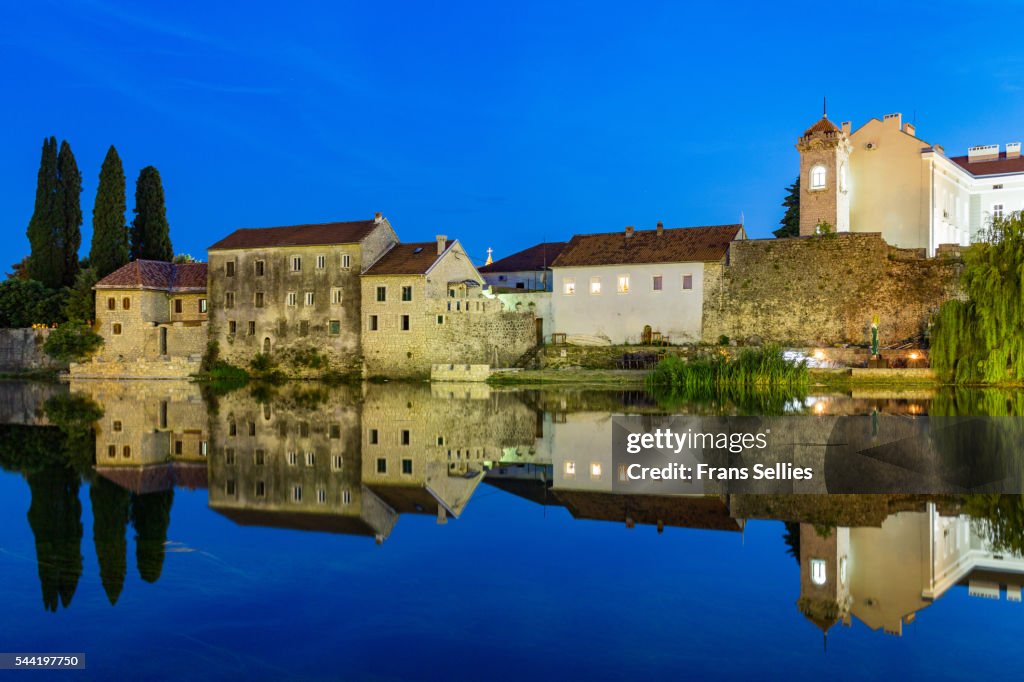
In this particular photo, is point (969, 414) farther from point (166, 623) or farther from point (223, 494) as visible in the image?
point (166, 623)

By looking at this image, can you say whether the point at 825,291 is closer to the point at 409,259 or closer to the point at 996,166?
the point at 996,166

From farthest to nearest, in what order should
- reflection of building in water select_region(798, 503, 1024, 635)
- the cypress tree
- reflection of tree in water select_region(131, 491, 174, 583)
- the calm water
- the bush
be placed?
1. the cypress tree
2. the bush
3. reflection of tree in water select_region(131, 491, 174, 583)
4. reflection of building in water select_region(798, 503, 1024, 635)
5. the calm water

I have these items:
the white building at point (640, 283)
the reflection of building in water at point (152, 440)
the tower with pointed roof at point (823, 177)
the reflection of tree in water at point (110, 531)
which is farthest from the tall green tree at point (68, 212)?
the reflection of tree in water at point (110, 531)

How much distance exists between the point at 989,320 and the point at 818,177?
14192 millimetres

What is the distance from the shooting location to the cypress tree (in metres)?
53.0

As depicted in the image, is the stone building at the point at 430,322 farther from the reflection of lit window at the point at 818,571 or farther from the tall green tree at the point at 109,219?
the reflection of lit window at the point at 818,571

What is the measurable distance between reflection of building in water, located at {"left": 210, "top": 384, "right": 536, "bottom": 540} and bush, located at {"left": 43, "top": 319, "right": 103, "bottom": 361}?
83.4ft

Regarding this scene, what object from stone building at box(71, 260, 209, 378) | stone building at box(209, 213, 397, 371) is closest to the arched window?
stone building at box(209, 213, 397, 371)

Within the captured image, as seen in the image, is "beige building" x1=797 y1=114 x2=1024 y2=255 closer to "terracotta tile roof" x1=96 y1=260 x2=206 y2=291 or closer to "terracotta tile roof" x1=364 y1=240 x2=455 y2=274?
"terracotta tile roof" x1=364 y1=240 x2=455 y2=274

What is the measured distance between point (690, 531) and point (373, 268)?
38.1 metres

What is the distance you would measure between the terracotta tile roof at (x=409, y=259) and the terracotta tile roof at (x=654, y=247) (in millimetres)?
6207

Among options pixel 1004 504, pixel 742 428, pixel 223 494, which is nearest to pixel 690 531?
pixel 1004 504

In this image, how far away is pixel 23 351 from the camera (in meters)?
51.8

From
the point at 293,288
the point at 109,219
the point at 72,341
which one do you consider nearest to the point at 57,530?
the point at 293,288
